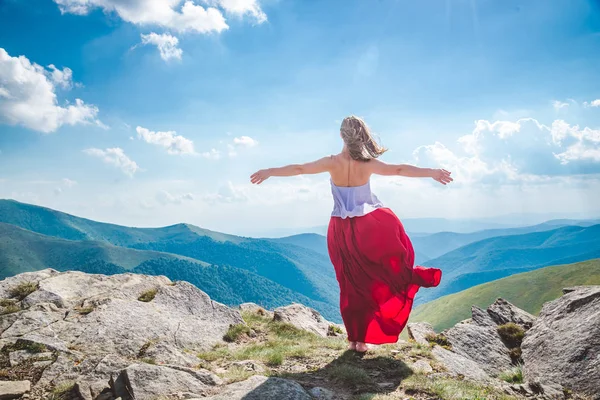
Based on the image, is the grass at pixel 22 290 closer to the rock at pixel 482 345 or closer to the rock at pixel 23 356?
the rock at pixel 23 356

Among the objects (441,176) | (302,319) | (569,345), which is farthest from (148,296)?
(569,345)

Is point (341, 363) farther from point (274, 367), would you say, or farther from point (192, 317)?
point (192, 317)

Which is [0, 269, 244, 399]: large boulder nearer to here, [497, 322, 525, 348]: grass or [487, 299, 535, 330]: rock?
[497, 322, 525, 348]: grass

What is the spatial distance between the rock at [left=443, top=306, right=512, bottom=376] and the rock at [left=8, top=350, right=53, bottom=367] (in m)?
12.4

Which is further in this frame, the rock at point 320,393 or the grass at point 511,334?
the grass at point 511,334

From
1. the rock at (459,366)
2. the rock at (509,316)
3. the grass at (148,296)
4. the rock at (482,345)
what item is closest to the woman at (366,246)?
the rock at (459,366)

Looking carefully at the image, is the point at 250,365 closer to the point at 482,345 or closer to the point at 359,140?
the point at 359,140

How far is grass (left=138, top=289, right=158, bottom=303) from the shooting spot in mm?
14719

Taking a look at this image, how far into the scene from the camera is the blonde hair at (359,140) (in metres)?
10.7

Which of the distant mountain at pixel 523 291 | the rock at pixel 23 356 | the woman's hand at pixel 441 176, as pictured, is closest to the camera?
the rock at pixel 23 356

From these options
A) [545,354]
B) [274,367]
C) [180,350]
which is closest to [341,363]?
[274,367]

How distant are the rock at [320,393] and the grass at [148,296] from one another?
889cm

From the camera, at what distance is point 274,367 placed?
33.7 ft

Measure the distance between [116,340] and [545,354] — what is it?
1254 centimetres
